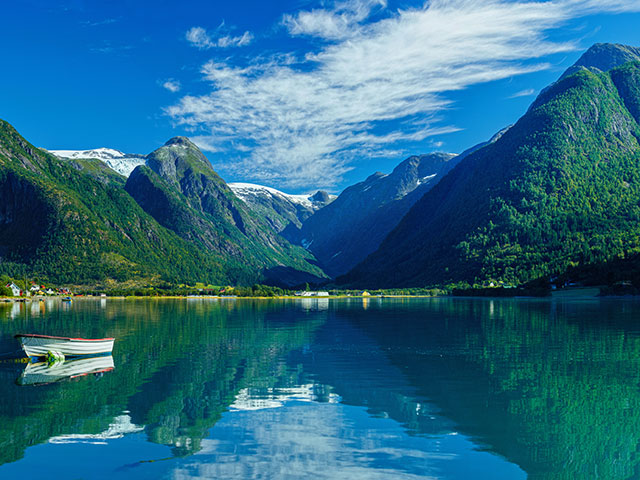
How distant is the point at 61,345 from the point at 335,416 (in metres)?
35.6

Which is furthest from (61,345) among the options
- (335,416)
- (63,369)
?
(335,416)

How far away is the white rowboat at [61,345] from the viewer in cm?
5179

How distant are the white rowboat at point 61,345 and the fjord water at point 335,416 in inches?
100

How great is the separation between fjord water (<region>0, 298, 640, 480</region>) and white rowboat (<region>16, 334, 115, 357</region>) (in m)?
2.54

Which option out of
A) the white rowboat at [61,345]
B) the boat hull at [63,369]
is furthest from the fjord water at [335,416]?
the white rowboat at [61,345]

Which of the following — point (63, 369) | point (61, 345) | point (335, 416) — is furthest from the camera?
point (61, 345)

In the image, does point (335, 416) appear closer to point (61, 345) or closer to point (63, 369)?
point (63, 369)

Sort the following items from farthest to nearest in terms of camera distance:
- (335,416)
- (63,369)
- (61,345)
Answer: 1. (61,345)
2. (63,369)
3. (335,416)

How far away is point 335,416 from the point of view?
1233 inches

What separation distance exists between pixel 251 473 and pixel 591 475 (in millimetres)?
14706

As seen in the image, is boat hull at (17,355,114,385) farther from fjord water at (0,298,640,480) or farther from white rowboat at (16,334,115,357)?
fjord water at (0,298,640,480)

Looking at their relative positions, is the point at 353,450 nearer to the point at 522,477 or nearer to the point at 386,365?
the point at 522,477

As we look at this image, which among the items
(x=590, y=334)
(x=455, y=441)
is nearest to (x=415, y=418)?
(x=455, y=441)

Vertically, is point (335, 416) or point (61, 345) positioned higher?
point (61, 345)
